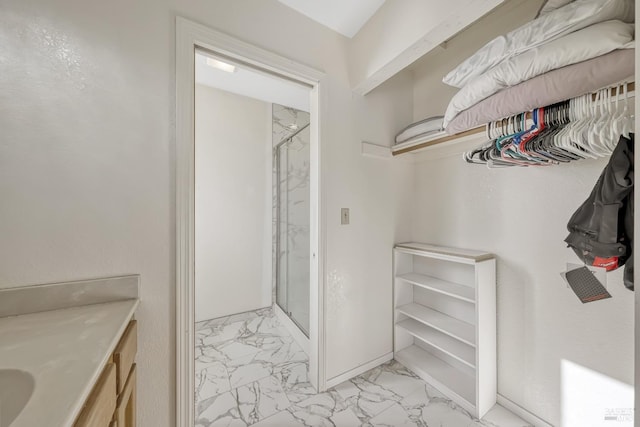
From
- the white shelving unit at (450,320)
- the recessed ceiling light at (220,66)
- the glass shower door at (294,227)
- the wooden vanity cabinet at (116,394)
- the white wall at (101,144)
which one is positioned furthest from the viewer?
the glass shower door at (294,227)

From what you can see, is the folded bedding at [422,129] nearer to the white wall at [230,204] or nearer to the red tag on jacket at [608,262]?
the red tag on jacket at [608,262]

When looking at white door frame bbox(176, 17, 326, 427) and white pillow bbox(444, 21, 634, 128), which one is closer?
white pillow bbox(444, 21, 634, 128)

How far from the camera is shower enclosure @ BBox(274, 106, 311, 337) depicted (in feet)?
7.52

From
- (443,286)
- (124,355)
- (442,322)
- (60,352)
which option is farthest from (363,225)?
(60,352)

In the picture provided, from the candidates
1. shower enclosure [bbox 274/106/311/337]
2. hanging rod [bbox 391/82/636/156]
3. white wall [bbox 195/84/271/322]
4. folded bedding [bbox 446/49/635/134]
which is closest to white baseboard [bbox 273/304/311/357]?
→ shower enclosure [bbox 274/106/311/337]

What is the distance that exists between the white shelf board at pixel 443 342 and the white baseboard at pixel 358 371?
0.91 ft

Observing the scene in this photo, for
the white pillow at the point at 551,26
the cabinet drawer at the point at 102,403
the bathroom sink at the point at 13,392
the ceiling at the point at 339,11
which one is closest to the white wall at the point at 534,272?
the white pillow at the point at 551,26

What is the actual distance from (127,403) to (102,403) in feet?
1.21

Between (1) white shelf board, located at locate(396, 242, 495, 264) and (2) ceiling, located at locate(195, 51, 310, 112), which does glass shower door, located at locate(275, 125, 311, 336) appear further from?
(1) white shelf board, located at locate(396, 242, 495, 264)

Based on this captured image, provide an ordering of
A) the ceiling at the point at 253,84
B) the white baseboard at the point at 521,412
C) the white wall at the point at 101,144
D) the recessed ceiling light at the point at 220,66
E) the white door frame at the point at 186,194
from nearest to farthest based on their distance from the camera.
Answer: the white wall at the point at 101,144
the white door frame at the point at 186,194
the white baseboard at the point at 521,412
the recessed ceiling light at the point at 220,66
the ceiling at the point at 253,84

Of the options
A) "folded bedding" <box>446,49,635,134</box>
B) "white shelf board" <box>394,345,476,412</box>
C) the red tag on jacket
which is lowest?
"white shelf board" <box>394,345,476,412</box>

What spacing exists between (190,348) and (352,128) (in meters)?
1.63

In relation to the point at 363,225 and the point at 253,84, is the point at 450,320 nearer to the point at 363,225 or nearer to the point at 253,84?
the point at 363,225

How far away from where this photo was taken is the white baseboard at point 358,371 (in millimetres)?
1630
